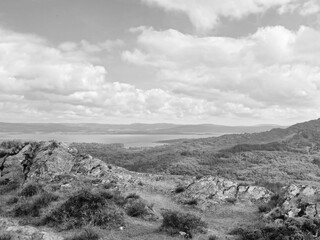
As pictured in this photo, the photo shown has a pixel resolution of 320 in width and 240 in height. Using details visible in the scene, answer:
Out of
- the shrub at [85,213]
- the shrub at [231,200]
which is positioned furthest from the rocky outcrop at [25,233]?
the shrub at [231,200]

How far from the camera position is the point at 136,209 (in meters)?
23.2

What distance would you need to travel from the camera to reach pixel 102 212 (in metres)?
21.0

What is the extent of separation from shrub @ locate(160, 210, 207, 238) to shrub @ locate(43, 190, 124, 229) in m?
2.94

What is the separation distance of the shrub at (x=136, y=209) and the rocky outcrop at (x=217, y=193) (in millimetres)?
6079

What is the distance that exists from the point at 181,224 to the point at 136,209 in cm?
435

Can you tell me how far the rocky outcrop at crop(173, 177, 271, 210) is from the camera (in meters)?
28.6

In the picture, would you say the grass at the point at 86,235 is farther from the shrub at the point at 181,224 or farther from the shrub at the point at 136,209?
the shrub at the point at 136,209

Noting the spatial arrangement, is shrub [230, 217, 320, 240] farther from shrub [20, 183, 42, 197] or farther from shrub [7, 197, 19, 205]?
shrub [7, 197, 19, 205]

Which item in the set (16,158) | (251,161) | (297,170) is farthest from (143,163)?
(16,158)

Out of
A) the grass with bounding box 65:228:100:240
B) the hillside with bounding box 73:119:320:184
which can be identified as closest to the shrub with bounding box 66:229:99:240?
the grass with bounding box 65:228:100:240

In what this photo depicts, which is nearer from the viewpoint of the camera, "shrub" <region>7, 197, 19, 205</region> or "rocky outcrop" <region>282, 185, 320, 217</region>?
"rocky outcrop" <region>282, 185, 320, 217</region>

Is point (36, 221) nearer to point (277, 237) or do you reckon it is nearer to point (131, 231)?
point (131, 231)

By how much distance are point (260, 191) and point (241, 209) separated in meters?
4.36

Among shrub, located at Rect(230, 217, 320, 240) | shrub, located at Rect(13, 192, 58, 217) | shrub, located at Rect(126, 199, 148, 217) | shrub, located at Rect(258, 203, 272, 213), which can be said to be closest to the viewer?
shrub, located at Rect(230, 217, 320, 240)
